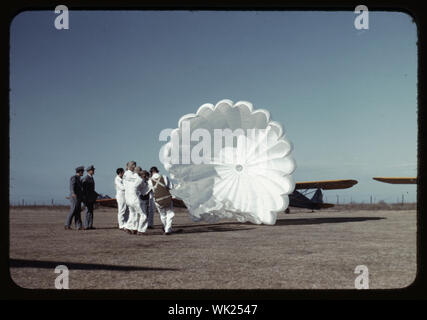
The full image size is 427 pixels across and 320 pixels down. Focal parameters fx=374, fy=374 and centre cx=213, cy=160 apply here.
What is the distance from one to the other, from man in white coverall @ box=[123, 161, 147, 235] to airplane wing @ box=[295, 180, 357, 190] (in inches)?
599

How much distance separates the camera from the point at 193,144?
52.2 feet

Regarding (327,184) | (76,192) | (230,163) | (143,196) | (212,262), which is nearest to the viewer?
(212,262)

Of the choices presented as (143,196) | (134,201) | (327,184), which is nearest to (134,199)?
(134,201)

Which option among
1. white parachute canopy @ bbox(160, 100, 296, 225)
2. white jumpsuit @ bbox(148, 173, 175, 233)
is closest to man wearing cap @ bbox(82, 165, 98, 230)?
white jumpsuit @ bbox(148, 173, 175, 233)

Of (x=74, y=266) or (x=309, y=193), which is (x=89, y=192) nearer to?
(x=74, y=266)

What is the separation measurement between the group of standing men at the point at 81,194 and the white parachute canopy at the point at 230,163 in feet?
9.97

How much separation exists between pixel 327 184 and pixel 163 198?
15668 mm

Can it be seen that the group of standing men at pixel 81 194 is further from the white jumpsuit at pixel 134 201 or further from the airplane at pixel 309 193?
the airplane at pixel 309 193

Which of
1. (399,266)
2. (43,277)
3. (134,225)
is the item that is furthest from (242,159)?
(43,277)

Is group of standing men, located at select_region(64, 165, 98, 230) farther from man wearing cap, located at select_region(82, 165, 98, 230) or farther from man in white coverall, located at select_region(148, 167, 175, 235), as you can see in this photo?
man in white coverall, located at select_region(148, 167, 175, 235)

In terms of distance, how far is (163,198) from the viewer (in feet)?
37.9

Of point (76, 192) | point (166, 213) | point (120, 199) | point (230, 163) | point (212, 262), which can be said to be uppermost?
point (230, 163)

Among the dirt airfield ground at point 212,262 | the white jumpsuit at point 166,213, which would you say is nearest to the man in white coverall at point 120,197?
the white jumpsuit at point 166,213

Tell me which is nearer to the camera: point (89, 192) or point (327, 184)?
point (89, 192)
